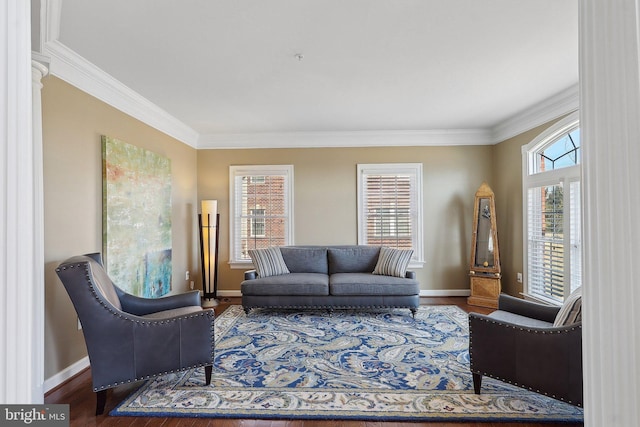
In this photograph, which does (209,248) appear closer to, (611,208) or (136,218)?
(136,218)

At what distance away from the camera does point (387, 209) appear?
17.3ft

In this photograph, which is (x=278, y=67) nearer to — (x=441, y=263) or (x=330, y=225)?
(x=330, y=225)

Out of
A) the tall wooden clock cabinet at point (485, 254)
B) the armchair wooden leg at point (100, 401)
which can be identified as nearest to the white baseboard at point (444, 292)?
the tall wooden clock cabinet at point (485, 254)

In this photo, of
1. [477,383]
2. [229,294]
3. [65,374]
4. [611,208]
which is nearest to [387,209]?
[229,294]

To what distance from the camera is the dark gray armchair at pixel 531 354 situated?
188 cm

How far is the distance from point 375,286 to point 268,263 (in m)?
1.51

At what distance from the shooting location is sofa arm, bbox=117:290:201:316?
2709 millimetres

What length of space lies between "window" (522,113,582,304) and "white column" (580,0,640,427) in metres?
3.37

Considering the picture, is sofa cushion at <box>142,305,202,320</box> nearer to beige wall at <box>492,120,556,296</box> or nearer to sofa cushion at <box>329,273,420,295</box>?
sofa cushion at <box>329,273,420,295</box>

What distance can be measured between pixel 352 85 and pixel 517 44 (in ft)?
4.76

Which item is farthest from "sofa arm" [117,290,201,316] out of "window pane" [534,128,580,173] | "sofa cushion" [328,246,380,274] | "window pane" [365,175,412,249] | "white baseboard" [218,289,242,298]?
"window pane" [534,128,580,173]

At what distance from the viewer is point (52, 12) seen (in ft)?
6.05

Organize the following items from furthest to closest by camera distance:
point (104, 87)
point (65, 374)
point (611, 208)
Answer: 1. point (104, 87)
2. point (65, 374)
3. point (611, 208)

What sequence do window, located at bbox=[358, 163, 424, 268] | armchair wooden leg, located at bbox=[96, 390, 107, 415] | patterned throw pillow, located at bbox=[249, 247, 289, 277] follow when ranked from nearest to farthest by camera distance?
armchair wooden leg, located at bbox=[96, 390, 107, 415]
patterned throw pillow, located at bbox=[249, 247, 289, 277]
window, located at bbox=[358, 163, 424, 268]
